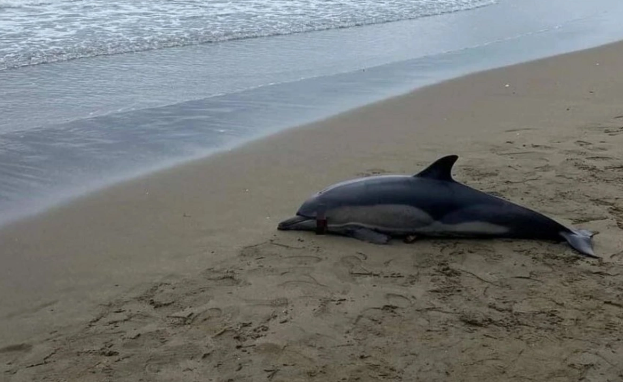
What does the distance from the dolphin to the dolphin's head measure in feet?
0.08

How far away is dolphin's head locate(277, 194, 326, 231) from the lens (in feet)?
18.1

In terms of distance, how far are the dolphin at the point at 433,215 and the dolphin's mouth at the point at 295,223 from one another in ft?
0.27

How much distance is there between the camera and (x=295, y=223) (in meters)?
5.57

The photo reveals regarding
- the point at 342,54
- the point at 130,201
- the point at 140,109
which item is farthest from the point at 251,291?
the point at 342,54

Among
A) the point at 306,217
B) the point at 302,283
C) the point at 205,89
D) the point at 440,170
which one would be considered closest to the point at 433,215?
the point at 440,170

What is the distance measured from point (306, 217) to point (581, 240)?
1.84m

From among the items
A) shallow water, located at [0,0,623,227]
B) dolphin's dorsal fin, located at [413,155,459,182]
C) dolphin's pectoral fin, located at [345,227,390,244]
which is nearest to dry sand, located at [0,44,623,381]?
dolphin's pectoral fin, located at [345,227,390,244]

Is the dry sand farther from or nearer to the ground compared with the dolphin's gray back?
nearer to the ground

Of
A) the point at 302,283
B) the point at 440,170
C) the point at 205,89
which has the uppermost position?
the point at 205,89

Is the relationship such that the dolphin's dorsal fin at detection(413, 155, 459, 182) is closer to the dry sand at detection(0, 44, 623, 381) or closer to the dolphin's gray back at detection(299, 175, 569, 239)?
the dolphin's gray back at detection(299, 175, 569, 239)

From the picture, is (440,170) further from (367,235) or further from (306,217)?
(306,217)

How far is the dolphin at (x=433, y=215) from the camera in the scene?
5.37 m

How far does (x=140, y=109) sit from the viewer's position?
899 cm

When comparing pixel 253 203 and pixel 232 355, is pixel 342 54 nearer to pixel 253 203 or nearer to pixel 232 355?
pixel 253 203
